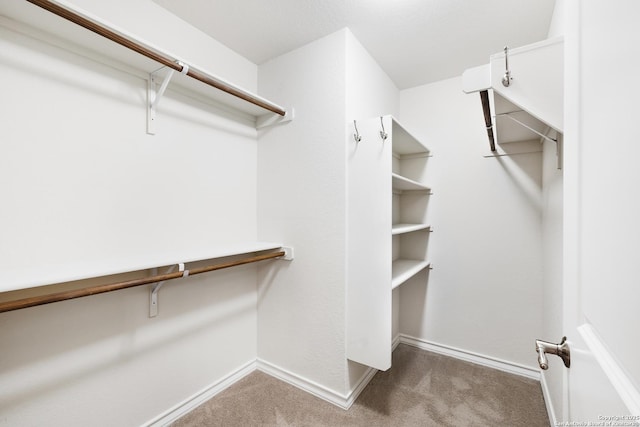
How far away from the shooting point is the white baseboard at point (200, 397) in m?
1.49

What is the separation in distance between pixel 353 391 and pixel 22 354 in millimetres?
1648

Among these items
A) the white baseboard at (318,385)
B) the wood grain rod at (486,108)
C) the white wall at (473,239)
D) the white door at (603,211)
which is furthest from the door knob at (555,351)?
the white wall at (473,239)

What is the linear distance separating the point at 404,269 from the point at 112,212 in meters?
1.87

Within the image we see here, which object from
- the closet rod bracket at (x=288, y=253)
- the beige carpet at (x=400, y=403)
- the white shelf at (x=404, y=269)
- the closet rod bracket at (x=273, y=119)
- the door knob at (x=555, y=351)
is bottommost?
the beige carpet at (x=400, y=403)

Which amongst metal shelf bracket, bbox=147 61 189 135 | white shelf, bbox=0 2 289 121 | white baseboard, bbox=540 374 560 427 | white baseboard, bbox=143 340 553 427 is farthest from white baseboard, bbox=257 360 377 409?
white shelf, bbox=0 2 289 121

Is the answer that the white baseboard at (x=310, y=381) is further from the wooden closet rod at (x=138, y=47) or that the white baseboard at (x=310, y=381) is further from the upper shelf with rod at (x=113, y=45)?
the wooden closet rod at (x=138, y=47)

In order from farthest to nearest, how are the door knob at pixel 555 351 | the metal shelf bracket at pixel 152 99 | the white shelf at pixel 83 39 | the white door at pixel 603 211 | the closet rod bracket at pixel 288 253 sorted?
the closet rod bracket at pixel 288 253 → the metal shelf bracket at pixel 152 99 → the white shelf at pixel 83 39 → the door knob at pixel 555 351 → the white door at pixel 603 211

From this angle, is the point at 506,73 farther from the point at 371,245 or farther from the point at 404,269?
the point at 404,269

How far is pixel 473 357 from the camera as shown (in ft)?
7.14

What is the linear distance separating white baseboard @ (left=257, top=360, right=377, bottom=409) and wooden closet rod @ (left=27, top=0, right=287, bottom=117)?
1837mm

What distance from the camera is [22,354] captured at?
1.09 m

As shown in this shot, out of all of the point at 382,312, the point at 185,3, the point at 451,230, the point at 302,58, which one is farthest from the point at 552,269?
the point at 185,3

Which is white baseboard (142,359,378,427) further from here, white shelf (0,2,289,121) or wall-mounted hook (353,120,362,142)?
white shelf (0,2,289,121)

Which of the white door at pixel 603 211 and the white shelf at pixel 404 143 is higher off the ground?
the white shelf at pixel 404 143
